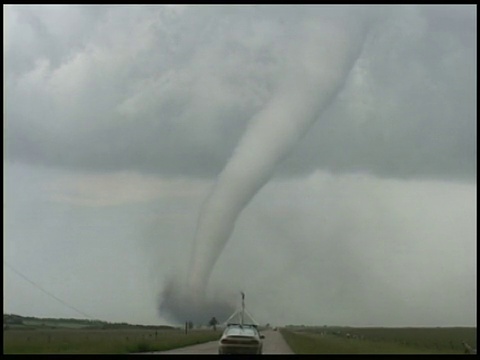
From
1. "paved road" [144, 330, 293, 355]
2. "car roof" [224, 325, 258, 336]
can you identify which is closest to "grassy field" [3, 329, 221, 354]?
"paved road" [144, 330, 293, 355]

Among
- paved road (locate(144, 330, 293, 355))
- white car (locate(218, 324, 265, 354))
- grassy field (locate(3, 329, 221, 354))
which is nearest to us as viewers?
white car (locate(218, 324, 265, 354))

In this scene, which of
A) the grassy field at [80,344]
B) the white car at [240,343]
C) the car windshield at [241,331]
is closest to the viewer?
the white car at [240,343]

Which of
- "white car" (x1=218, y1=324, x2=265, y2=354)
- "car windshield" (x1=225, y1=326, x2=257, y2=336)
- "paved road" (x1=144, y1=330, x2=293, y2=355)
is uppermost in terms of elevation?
"paved road" (x1=144, y1=330, x2=293, y2=355)

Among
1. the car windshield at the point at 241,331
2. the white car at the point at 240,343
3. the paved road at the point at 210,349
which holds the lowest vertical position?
the white car at the point at 240,343

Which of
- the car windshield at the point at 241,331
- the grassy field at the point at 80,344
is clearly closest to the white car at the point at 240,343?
the car windshield at the point at 241,331

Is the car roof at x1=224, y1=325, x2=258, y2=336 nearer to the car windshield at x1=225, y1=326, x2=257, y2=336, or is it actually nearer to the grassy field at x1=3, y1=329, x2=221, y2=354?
the car windshield at x1=225, y1=326, x2=257, y2=336

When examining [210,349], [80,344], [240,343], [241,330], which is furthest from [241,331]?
[80,344]

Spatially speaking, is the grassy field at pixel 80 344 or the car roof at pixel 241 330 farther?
the grassy field at pixel 80 344

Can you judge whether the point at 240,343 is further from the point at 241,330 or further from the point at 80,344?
the point at 80,344

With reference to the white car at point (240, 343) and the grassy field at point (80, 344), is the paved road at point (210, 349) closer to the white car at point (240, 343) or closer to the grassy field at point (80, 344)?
the grassy field at point (80, 344)
